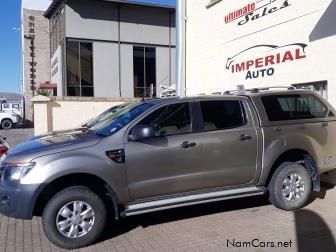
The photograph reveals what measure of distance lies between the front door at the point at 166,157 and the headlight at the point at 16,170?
117 centimetres

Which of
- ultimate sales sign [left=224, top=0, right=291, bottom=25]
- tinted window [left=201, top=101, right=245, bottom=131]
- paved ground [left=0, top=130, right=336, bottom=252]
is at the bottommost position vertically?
paved ground [left=0, top=130, right=336, bottom=252]

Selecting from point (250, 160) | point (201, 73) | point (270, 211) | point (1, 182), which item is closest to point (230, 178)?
point (250, 160)

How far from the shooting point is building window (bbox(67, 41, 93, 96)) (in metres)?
27.6

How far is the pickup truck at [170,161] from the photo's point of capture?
4996 millimetres

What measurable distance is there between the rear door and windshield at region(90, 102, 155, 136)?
0.85 m

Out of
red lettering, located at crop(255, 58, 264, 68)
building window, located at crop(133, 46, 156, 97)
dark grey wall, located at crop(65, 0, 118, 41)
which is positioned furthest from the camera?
building window, located at crop(133, 46, 156, 97)

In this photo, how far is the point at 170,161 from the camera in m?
5.54

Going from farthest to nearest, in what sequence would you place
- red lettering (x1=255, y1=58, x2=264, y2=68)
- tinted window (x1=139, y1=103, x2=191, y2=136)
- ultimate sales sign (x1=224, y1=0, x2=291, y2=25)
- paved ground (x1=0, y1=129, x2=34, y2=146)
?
paved ground (x1=0, y1=129, x2=34, y2=146)
red lettering (x1=255, y1=58, x2=264, y2=68)
ultimate sales sign (x1=224, y1=0, x2=291, y2=25)
tinted window (x1=139, y1=103, x2=191, y2=136)

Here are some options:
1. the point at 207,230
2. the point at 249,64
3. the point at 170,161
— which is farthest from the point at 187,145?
the point at 249,64

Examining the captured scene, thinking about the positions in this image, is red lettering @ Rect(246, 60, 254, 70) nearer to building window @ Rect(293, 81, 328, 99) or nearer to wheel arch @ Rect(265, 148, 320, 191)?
building window @ Rect(293, 81, 328, 99)

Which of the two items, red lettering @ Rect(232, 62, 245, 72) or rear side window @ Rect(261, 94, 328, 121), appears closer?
rear side window @ Rect(261, 94, 328, 121)

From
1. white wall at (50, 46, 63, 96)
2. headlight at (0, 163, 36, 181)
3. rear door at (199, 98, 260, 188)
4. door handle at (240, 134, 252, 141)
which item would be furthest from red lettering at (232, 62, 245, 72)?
white wall at (50, 46, 63, 96)

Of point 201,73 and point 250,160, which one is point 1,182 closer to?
point 250,160

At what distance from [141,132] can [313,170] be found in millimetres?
3048
